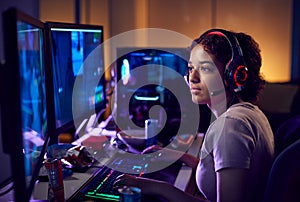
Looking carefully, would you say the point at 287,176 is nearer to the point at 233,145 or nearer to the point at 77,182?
the point at 233,145

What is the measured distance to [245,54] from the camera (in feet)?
4.13

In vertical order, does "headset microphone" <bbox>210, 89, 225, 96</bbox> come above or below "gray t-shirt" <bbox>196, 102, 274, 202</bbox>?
above

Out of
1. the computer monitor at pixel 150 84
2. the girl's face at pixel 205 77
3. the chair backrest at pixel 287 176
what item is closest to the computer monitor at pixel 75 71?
the computer monitor at pixel 150 84

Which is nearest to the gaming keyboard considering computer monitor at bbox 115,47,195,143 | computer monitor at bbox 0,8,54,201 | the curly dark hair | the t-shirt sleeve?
computer monitor at bbox 0,8,54,201

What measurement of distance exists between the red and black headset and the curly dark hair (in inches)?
0.8

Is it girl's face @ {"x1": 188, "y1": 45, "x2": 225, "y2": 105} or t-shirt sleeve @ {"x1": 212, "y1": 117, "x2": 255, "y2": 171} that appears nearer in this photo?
t-shirt sleeve @ {"x1": 212, "y1": 117, "x2": 255, "y2": 171}

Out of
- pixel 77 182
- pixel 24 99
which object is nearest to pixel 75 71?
pixel 77 182

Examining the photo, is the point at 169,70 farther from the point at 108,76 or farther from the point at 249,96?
the point at 249,96

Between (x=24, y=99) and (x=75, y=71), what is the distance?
81 centimetres

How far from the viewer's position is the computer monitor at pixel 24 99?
653 mm

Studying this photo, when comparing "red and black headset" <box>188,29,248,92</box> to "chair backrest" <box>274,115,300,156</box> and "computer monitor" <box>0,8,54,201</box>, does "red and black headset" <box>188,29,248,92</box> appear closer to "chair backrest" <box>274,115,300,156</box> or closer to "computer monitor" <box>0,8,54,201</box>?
"chair backrest" <box>274,115,300,156</box>

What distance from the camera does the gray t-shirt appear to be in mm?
1047

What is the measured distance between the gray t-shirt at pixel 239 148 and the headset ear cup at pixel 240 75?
74 millimetres

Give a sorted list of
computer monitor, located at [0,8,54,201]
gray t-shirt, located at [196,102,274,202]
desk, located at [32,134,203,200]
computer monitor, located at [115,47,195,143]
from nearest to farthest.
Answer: computer monitor, located at [0,8,54,201], gray t-shirt, located at [196,102,274,202], desk, located at [32,134,203,200], computer monitor, located at [115,47,195,143]
